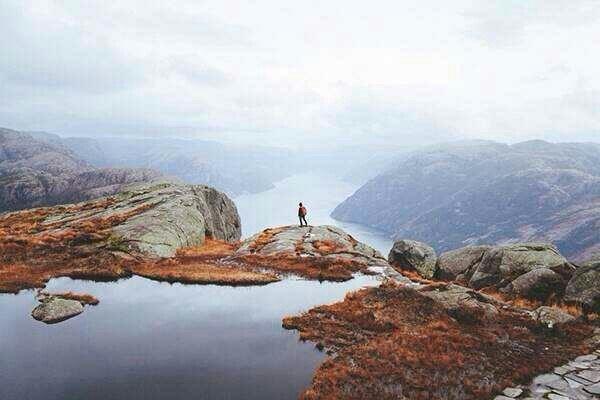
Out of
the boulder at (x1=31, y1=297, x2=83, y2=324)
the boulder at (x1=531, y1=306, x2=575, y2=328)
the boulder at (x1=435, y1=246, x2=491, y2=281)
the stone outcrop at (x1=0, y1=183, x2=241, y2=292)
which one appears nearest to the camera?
the boulder at (x1=31, y1=297, x2=83, y2=324)

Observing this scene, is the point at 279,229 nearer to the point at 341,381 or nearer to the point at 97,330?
the point at 97,330

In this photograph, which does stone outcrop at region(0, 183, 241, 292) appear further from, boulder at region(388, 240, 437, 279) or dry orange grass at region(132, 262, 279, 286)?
boulder at region(388, 240, 437, 279)

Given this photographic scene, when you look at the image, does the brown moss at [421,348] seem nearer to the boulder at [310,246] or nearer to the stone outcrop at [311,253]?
the stone outcrop at [311,253]

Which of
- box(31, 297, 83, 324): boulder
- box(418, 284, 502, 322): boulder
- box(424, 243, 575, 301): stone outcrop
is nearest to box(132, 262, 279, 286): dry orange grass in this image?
box(31, 297, 83, 324): boulder

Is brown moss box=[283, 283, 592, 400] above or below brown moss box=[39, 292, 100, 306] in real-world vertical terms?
above

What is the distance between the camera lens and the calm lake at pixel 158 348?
56.7ft

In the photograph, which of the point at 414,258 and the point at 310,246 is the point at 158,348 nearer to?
the point at 310,246

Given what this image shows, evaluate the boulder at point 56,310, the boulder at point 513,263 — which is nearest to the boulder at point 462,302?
the boulder at point 513,263

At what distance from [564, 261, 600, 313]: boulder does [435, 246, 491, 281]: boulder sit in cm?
1275

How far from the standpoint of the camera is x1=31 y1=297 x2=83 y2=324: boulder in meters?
24.3

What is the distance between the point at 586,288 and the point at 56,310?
1265 inches

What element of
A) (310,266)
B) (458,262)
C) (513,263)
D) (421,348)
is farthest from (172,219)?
(421,348)

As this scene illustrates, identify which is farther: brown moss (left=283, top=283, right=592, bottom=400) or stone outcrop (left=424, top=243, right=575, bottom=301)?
stone outcrop (left=424, top=243, right=575, bottom=301)

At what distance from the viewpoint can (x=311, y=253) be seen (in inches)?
1839
